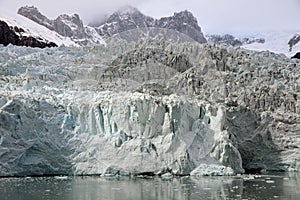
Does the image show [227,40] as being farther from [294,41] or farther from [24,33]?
[24,33]

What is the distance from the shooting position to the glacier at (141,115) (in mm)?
15141

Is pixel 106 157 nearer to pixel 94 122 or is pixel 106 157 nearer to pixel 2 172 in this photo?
pixel 94 122

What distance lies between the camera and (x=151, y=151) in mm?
15312

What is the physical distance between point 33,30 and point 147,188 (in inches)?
1789

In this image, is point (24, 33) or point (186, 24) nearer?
point (186, 24)

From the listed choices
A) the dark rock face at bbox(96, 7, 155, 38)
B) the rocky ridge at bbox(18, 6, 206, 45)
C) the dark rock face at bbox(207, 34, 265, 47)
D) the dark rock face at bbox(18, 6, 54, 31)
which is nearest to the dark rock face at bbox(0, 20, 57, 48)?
the rocky ridge at bbox(18, 6, 206, 45)

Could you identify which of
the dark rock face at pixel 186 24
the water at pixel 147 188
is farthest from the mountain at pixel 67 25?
the water at pixel 147 188

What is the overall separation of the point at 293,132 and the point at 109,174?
8018mm

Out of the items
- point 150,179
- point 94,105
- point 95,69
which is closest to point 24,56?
point 95,69

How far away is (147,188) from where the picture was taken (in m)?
12.2

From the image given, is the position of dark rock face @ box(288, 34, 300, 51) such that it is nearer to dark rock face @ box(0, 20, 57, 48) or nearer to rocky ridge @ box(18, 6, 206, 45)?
rocky ridge @ box(18, 6, 206, 45)

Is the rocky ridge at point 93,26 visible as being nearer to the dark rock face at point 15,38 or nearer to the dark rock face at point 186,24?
the dark rock face at point 186,24

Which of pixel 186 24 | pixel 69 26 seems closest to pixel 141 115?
pixel 186 24

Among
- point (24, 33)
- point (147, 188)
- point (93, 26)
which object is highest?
point (93, 26)
